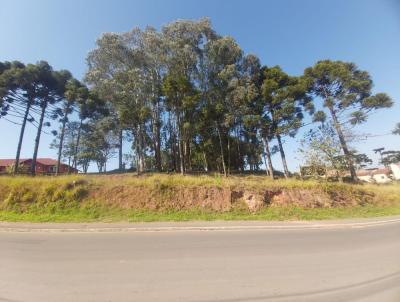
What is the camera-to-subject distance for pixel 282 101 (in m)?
29.8

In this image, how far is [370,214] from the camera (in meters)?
18.3

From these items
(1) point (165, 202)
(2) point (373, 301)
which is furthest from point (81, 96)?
(2) point (373, 301)

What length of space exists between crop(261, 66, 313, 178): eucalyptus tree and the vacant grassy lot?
34.1ft

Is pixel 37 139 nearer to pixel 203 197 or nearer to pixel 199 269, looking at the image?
pixel 203 197

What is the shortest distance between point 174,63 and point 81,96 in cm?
1170

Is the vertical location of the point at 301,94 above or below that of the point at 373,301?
above

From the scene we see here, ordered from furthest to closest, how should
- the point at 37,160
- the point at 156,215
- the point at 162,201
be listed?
the point at 37,160 < the point at 162,201 < the point at 156,215

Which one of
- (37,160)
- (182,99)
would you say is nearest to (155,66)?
(182,99)

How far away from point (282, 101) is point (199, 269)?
90.4ft

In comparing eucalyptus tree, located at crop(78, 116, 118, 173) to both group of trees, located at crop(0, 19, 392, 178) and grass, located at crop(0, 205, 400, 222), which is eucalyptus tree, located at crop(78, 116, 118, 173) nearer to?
group of trees, located at crop(0, 19, 392, 178)

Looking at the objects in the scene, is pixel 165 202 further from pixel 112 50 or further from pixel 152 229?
pixel 112 50

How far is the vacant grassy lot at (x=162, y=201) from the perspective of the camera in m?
14.8

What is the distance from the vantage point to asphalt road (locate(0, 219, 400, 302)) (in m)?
4.39

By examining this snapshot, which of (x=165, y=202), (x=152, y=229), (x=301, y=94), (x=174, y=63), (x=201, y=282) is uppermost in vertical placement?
(x=174, y=63)
